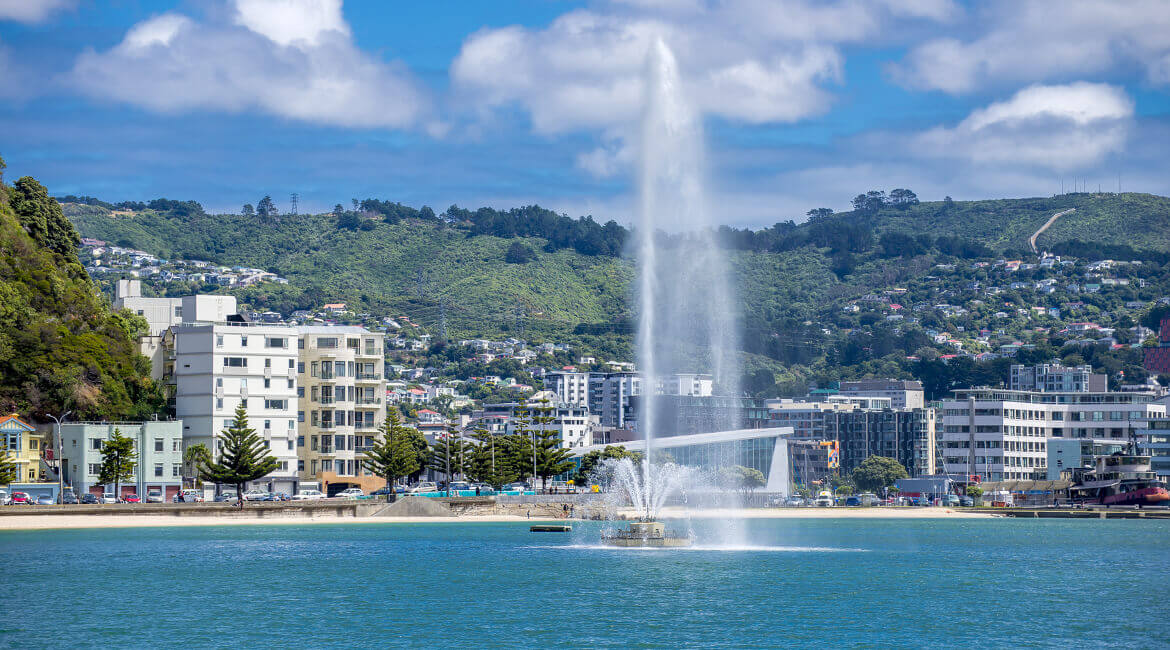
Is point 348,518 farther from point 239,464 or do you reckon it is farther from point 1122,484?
point 1122,484

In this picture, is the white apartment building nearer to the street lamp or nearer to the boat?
the street lamp

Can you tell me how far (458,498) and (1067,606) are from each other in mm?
62926

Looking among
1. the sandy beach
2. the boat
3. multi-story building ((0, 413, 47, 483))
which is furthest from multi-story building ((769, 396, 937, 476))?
multi-story building ((0, 413, 47, 483))

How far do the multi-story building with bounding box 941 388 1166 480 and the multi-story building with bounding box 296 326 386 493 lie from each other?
217 ft

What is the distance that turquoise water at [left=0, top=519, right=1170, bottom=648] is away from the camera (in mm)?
41094

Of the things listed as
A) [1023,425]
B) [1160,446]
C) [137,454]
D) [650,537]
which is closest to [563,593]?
[650,537]

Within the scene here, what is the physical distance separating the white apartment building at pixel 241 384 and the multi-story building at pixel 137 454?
14.6ft

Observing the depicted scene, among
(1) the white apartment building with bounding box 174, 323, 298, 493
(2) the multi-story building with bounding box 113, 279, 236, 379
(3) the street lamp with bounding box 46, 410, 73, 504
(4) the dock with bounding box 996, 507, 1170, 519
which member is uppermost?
(2) the multi-story building with bounding box 113, 279, 236, 379

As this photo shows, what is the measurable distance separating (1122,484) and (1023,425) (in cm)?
1823

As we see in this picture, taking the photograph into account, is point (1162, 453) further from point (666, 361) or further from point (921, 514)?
point (666, 361)

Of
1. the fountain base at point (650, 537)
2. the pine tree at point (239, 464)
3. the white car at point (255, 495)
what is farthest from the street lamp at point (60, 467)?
the fountain base at point (650, 537)

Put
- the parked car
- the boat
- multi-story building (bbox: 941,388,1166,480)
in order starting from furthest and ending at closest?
multi-story building (bbox: 941,388,1166,480) < the boat < the parked car

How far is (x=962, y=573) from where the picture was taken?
6206 cm

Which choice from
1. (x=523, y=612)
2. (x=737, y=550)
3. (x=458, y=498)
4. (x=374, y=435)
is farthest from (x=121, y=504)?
(x=523, y=612)
